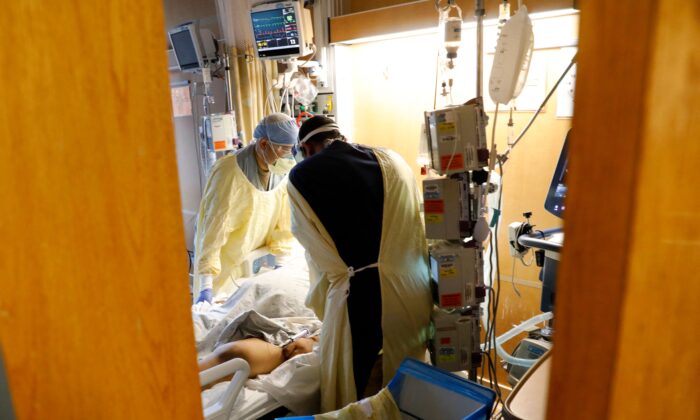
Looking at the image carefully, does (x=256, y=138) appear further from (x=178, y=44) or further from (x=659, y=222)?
(x=659, y=222)

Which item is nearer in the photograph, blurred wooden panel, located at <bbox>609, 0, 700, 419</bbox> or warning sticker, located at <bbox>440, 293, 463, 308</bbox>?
blurred wooden panel, located at <bbox>609, 0, 700, 419</bbox>

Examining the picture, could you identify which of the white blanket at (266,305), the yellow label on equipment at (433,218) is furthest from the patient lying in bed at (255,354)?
the yellow label on equipment at (433,218)

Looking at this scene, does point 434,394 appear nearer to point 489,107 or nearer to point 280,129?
point 280,129

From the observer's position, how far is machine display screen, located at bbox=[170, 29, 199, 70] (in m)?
4.10

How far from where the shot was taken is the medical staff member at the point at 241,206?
3.10 meters

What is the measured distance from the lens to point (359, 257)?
2344mm

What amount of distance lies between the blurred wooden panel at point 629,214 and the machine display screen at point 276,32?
310 centimetres

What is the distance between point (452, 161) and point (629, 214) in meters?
1.42

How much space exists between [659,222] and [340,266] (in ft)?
5.59

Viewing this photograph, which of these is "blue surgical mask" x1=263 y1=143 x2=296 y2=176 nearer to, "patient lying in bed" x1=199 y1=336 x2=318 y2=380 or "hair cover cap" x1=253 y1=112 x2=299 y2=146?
"hair cover cap" x1=253 y1=112 x2=299 y2=146

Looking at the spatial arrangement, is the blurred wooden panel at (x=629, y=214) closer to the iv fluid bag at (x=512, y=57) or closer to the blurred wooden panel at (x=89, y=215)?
the blurred wooden panel at (x=89, y=215)

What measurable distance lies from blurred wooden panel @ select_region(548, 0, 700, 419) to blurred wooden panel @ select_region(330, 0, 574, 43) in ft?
7.00

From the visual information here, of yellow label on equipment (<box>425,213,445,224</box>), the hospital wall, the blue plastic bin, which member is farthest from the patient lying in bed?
the hospital wall

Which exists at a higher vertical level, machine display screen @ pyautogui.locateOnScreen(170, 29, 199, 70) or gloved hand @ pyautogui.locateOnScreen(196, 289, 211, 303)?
machine display screen @ pyautogui.locateOnScreen(170, 29, 199, 70)
